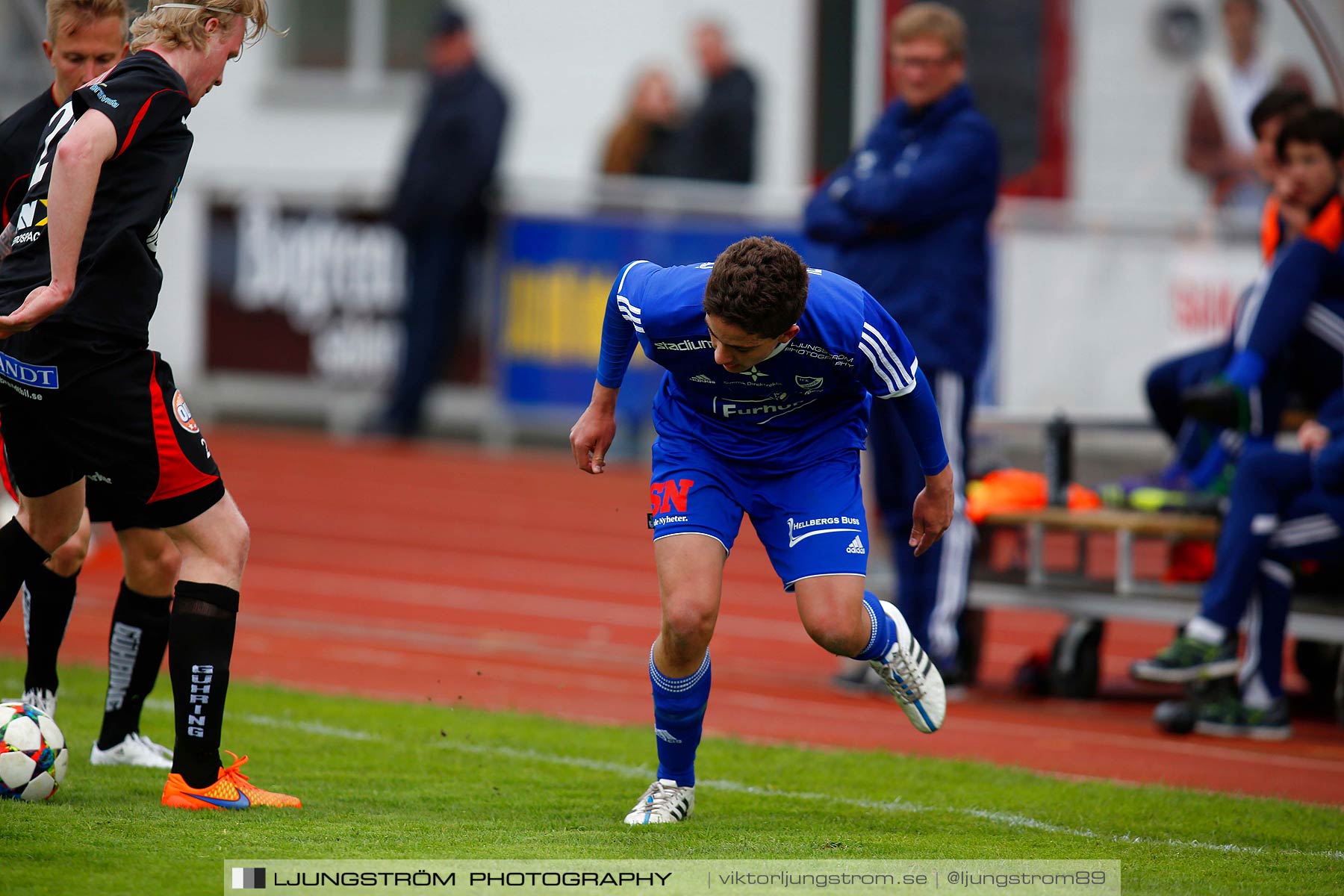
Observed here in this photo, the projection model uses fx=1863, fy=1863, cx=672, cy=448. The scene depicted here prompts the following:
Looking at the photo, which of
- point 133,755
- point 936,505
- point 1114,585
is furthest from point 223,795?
point 1114,585

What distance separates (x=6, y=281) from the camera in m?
5.27

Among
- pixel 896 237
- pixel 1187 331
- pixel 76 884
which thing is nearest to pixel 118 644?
pixel 76 884

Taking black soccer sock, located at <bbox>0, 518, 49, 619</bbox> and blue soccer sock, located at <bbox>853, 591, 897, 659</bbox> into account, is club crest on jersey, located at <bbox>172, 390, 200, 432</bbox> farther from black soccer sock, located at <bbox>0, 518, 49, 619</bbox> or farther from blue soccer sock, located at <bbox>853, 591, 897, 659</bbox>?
blue soccer sock, located at <bbox>853, 591, 897, 659</bbox>

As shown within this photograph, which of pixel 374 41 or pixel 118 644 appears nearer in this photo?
pixel 118 644

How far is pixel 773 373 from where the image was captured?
5488 millimetres

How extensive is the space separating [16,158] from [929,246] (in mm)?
4184

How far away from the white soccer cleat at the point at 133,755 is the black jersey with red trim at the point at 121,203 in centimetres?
158

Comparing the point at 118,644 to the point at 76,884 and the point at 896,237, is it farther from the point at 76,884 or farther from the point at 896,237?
the point at 896,237

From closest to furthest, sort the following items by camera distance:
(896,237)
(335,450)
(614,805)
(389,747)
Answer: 1. (614,805)
2. (389,747)
3. (896,237)
4. (335,450)

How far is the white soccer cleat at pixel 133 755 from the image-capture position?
6.12 meters

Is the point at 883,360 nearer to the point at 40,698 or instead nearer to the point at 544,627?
the point at 40,698

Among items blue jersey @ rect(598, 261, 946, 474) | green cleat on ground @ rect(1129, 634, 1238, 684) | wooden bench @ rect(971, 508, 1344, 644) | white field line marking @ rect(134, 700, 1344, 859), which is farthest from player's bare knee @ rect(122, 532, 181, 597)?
wooden bench @ rect(971, 508, 1344, 644)

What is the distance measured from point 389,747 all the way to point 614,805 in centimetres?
132

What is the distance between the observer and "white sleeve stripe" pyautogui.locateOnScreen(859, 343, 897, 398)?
213 inches
